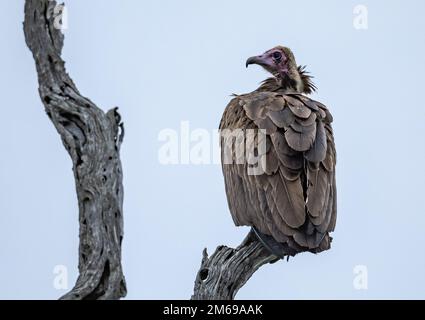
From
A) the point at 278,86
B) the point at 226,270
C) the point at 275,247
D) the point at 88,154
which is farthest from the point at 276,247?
the point at 278,86

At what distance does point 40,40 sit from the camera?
788cm

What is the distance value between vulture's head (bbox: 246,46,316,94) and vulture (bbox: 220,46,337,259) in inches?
57.5

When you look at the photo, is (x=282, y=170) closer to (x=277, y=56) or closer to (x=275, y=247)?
(x=275, y=247)

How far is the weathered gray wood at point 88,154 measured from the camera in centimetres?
736

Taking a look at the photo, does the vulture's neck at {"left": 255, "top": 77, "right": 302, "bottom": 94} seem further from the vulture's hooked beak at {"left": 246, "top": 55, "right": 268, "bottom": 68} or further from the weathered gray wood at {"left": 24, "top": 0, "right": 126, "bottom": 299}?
the weathered gray wood at {"left": 24, "top": 0, "right": 126, "bottom": 299}

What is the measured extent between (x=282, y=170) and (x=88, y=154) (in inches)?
114

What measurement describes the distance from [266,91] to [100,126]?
4900 mm

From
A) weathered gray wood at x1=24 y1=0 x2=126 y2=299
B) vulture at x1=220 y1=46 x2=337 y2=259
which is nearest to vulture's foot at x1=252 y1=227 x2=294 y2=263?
vulture at x1=220 y1=46 x2=337 y2=259

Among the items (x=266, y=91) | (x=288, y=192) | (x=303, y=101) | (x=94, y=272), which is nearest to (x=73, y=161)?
(x=94, y=272)

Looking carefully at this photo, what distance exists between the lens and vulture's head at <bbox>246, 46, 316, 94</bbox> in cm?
1268

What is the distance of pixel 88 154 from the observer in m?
7.60
